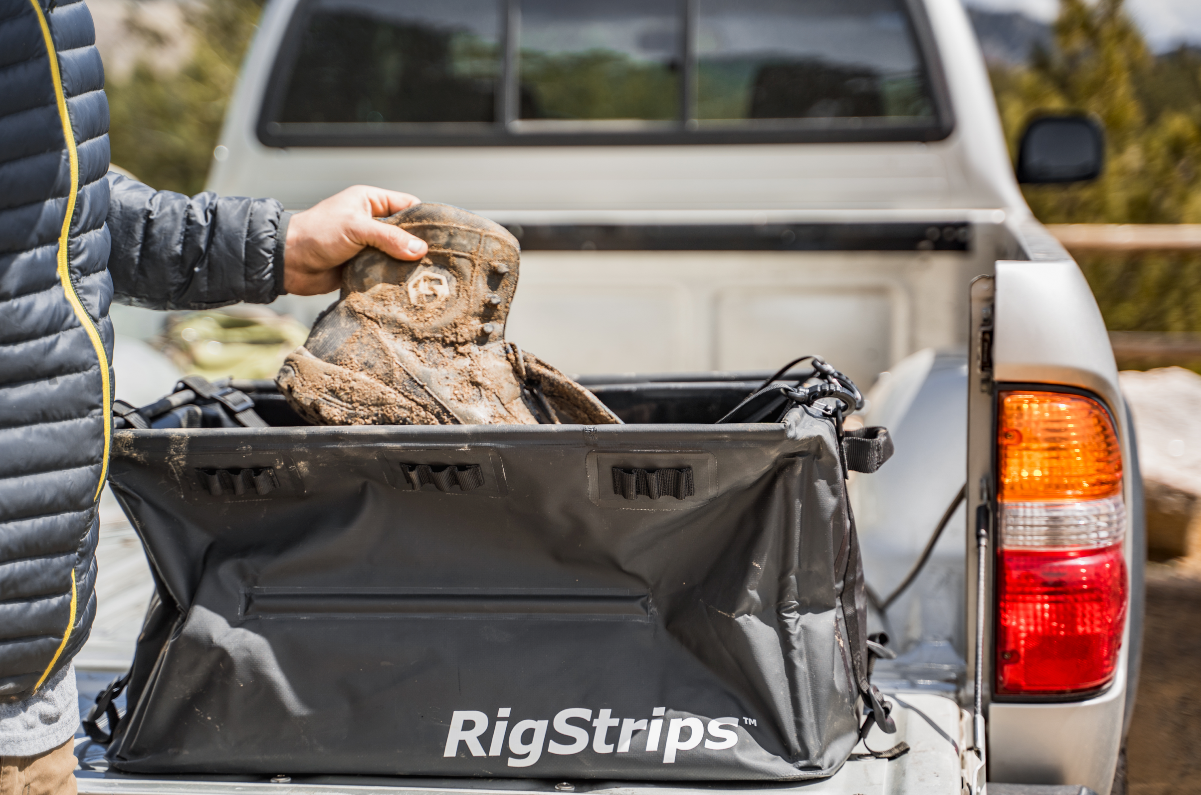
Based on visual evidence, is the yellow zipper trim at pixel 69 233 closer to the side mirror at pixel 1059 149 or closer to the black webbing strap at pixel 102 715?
the black webbing strap at pixel 102 715

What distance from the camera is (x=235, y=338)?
10.6ft

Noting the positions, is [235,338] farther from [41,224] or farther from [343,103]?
[41,224]

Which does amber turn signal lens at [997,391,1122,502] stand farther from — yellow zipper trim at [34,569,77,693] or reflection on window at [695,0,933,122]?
reflection on window at [695,0,933,122]

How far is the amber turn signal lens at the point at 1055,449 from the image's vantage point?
1.22m

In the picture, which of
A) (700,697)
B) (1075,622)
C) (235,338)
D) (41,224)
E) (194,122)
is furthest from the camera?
(194,122)

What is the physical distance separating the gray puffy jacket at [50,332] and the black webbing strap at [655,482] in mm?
531

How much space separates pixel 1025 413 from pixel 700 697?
19.9 inches

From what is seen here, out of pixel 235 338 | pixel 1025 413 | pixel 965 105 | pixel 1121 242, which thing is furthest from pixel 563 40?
pixel 1121 242

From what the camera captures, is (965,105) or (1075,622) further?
(965,105)

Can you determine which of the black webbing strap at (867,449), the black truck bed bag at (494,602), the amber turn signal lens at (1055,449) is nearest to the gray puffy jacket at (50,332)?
the black truck bed bag at (494,602)

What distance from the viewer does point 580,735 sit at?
1150 millimetres

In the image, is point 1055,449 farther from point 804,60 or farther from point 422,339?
point 804,60

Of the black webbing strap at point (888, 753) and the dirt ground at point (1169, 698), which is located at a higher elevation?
the black webbing strap at point (888, 753)

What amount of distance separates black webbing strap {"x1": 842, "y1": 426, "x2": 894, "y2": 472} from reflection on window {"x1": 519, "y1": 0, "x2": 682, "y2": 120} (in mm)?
1824
